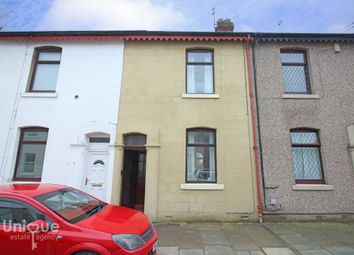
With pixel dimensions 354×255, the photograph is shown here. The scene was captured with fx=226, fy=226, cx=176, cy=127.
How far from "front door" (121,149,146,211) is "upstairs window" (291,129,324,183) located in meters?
5.67

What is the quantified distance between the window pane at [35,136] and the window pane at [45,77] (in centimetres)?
179

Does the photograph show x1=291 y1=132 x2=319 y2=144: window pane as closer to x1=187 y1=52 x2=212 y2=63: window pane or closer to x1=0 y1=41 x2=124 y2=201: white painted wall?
x1=187 y1=52 x2=212 y2=63: window pane

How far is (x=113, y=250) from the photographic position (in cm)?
354

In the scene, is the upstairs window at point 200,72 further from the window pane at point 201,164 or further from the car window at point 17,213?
the car window at point 17,213

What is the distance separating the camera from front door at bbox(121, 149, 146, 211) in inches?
331

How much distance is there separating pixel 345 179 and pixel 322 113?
2.44 meters

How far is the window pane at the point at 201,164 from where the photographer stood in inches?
320

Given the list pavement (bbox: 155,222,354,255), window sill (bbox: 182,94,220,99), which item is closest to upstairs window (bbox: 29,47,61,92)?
window sill (bbox: 182,94,220,99)

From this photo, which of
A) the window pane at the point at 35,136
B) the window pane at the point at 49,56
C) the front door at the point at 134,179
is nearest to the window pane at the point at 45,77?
the window pane at the point at 49,56

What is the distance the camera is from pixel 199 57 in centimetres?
927

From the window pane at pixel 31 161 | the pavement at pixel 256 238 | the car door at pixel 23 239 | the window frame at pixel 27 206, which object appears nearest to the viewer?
the car door at pixel 23 239

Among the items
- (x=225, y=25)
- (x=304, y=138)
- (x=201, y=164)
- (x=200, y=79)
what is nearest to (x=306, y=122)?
(x=304, y=138)

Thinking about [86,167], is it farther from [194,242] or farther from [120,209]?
[194,242]

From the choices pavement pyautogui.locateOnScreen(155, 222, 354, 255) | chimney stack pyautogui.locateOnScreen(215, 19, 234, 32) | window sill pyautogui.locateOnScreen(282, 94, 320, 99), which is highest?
chimney stack pyautogui.locateOnScreen(215, 19, 234, 32)
